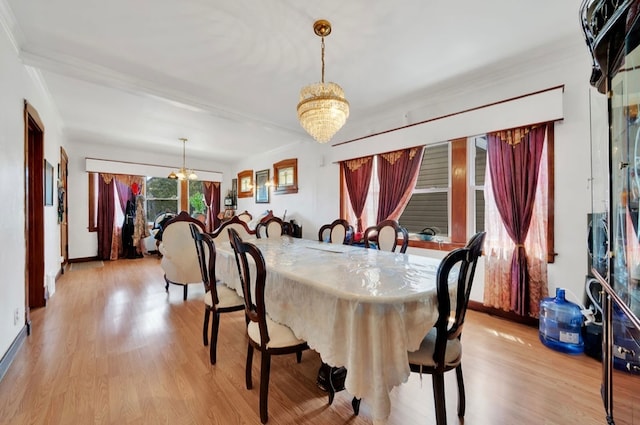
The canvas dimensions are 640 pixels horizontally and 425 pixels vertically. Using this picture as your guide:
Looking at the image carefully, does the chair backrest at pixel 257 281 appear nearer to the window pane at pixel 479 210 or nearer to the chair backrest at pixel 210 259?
the chair backrest at pixel 210 259

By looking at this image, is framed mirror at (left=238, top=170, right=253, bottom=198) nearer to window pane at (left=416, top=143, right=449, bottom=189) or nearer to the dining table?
window pane at (left=416, top=143, right=449, bottom=189)

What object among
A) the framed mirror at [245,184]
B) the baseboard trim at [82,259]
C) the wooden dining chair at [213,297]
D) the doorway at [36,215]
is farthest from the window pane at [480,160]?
the baseboard trim at [82,259]

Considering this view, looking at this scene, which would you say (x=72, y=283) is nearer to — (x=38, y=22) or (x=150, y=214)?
(x=150, y=214)

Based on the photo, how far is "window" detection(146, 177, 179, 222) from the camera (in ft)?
23.0

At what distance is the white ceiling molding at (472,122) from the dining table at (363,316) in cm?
204

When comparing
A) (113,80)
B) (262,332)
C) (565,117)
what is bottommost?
(262,332)

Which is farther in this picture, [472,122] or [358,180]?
[358,180]

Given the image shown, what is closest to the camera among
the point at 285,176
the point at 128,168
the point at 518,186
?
the point at 518,186

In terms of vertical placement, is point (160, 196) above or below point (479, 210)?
above

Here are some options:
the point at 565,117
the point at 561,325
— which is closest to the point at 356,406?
the point at 561,325

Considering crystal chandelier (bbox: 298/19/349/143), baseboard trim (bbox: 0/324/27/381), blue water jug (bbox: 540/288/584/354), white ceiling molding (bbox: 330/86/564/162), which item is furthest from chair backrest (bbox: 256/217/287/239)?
blue water jug (bbox: 540/288/584/354)

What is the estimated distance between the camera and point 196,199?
7645 millimetres

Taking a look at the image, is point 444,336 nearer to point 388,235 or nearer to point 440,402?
point 440,402

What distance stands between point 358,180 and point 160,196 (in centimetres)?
559
